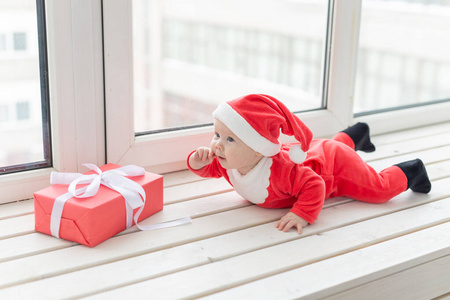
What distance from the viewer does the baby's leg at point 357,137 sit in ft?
5.18

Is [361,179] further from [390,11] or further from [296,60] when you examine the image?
[390,11]

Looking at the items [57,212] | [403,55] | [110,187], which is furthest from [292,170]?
[403,55]

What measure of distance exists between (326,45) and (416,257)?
0.79m

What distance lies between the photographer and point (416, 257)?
112 cm

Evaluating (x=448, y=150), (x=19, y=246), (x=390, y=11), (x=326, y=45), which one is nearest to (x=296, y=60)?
(x=326, y=45)

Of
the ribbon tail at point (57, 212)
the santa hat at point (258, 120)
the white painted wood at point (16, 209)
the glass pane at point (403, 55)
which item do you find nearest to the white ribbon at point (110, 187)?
the ribbon tail at point (57, 212)

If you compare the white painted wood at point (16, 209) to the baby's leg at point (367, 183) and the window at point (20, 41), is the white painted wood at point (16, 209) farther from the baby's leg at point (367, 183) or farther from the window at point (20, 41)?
the baby's leg at point (367, 183)

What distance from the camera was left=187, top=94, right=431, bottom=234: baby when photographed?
3.91 ft

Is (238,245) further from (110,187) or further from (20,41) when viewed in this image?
(20,41)

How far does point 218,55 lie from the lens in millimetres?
1585

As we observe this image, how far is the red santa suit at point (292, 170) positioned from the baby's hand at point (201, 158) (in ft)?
0.11

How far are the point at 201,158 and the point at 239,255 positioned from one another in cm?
27

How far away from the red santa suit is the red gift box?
24cm

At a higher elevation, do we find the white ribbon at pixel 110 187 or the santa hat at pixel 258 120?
the santa hat at pixel 258 120
